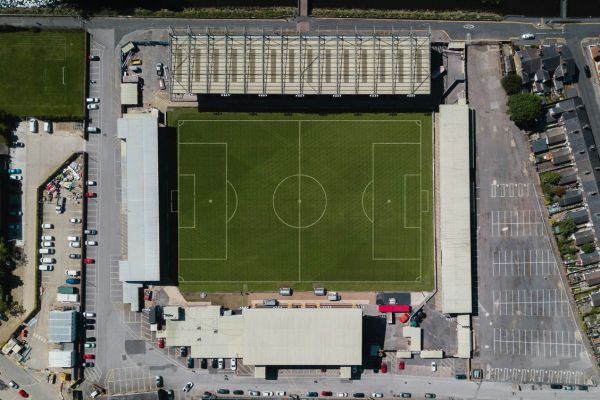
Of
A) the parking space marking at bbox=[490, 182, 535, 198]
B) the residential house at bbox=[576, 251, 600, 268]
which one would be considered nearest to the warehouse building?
the parking space marking at bbox=[490, 182, 535, 198]

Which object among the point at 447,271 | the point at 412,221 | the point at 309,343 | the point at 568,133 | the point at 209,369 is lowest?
the point at 209,369

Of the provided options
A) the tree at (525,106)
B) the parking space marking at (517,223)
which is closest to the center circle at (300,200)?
the parking space marking at (517,223)

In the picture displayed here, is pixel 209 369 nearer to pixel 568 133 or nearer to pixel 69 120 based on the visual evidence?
pixel 69 120

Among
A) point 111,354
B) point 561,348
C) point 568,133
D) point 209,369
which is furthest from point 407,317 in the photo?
point 111,354

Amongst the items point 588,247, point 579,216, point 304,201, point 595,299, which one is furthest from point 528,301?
point 304,201

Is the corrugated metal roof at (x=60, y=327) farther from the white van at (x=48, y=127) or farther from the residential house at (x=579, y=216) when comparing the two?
the residential house at (x=579, y=216)

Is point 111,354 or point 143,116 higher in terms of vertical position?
point 143,116

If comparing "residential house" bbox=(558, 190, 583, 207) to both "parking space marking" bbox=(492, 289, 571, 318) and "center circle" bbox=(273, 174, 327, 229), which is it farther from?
"center circle" bbox=(273, 174, 327, 229)

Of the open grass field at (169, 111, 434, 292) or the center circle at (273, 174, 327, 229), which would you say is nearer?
the open grass field at (169, 111, 434, 292)
